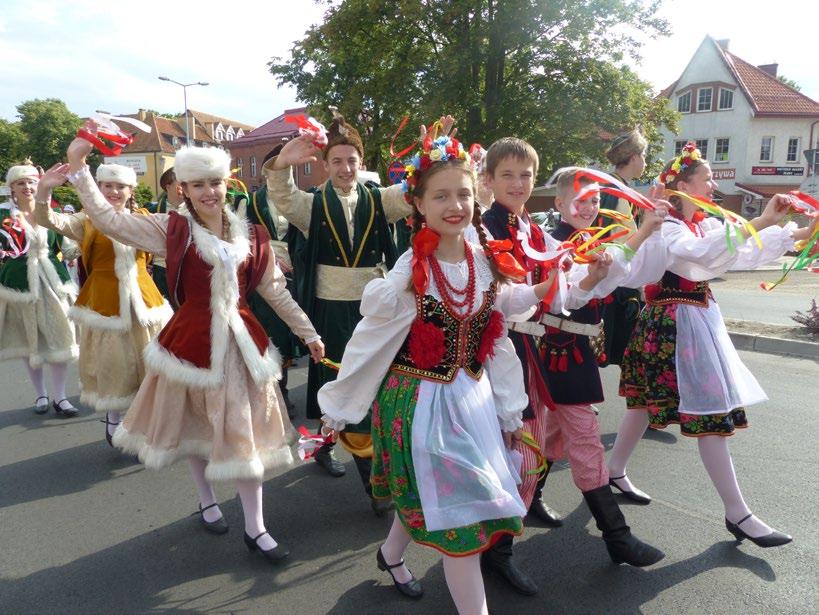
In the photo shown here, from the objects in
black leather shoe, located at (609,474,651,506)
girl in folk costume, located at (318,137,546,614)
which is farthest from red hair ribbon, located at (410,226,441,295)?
black leather shoe, located at (609,474,651,506)

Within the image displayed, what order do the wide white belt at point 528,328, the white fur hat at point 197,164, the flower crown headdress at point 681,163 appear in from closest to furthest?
the wide white belt at point 528,328, the white fur hat at point 197,164, the flower crown headdress at point 681,163

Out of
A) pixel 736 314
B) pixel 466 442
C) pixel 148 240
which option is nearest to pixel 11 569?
pixel 148 240

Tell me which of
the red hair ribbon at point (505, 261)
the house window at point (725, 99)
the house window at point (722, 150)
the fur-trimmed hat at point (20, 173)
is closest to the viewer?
the red hair ribbon at point (505, 261)

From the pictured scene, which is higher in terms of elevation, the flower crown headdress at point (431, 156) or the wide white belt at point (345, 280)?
the flower crown headdress at point (431, 156)

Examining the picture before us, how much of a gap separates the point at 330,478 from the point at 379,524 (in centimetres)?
76

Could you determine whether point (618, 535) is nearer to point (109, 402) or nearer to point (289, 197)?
point (289, 197)

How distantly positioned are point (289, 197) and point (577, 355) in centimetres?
190

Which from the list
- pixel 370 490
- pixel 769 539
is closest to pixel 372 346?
pixel 370 490

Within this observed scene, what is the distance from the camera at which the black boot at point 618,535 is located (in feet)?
9.23

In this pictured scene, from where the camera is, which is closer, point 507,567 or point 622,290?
point 507,567

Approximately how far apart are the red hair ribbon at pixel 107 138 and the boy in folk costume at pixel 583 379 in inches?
86.4

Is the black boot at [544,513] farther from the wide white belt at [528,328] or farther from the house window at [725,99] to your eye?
the house window at [725,99]

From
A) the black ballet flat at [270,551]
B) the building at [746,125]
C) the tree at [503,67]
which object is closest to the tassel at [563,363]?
the black ballet flat at [270,551]

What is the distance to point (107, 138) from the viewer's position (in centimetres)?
300
